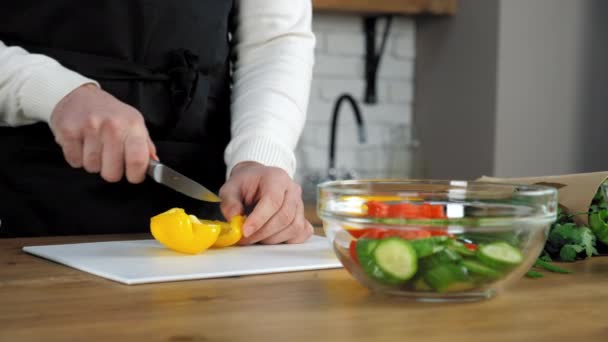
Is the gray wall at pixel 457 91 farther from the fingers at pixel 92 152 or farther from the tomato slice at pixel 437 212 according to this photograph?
the tomato slice at pixel 437 212

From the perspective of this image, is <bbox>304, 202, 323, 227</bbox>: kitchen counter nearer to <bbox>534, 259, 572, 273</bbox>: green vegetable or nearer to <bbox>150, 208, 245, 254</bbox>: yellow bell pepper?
<bbox>150, 208, 245, 254</bbox>: yellow bell pepper

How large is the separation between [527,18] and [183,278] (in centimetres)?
238

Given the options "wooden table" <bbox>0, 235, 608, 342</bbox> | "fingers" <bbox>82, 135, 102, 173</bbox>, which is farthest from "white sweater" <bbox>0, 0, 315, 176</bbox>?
"wooden table" <bbox>0, 235, 608, 342</bbox>

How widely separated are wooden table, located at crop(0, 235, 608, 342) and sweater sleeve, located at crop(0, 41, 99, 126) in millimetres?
394

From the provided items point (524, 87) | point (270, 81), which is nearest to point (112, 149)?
point (270, 81)

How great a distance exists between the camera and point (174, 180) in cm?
117

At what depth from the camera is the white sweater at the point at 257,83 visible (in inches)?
49.3

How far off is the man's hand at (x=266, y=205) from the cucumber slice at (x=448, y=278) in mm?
426

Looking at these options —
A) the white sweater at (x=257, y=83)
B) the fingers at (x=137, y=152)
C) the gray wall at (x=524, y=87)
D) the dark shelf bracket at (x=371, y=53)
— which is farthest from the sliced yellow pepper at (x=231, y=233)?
the dark shelf bracket at (x=371, y=53)

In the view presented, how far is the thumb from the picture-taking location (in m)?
1.19

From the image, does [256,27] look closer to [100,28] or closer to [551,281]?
[100,28]

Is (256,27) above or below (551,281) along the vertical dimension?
above

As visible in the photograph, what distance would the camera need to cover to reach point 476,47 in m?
3.04

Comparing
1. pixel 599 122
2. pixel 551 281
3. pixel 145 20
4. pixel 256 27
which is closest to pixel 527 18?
pixel 599 122
